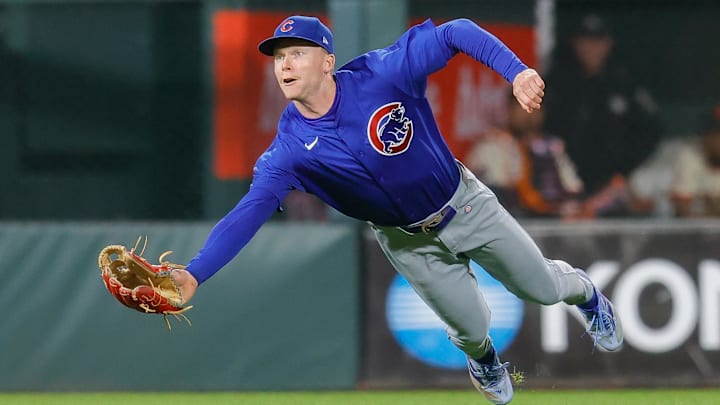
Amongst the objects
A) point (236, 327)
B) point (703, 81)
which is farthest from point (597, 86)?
point (236, 327)

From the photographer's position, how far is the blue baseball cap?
5.29m

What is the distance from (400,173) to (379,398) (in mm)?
2399

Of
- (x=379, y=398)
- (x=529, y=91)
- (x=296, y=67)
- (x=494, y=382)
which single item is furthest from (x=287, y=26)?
(x=379, y=398)

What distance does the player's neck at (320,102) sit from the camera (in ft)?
17.9

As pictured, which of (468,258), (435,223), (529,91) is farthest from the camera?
(468,258)

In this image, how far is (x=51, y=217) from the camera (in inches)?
354

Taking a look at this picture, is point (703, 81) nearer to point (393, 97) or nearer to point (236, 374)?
point (236, 374)

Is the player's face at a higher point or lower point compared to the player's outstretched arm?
higher

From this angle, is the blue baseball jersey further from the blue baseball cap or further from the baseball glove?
the baseball glove

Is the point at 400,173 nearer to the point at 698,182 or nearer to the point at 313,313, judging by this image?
the point at 313,313

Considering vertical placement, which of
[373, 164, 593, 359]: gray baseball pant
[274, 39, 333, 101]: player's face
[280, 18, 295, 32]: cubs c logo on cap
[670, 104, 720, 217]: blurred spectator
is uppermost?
[280, 18, 295, 32]: cubs c logo on cap

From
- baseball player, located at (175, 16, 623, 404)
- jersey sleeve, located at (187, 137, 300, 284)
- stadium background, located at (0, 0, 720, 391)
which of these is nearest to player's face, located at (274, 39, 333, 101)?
baseball player, located at (175, 16, 623, 404)

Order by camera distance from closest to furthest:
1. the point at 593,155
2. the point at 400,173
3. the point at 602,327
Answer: the point at 400,173 < the point at 602,327 < the point at 593,155

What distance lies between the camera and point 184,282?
4.89 metres
